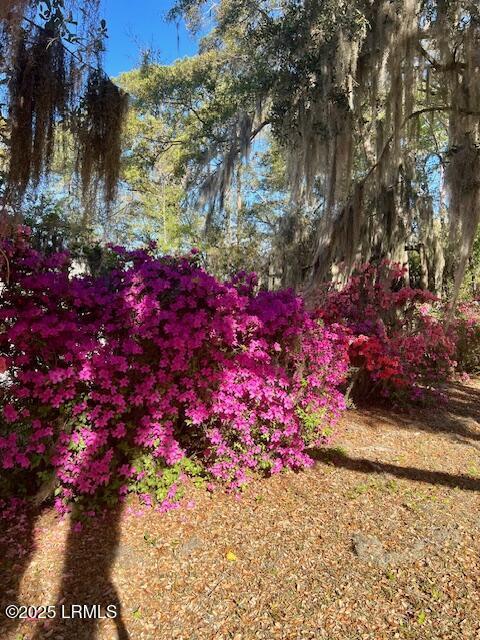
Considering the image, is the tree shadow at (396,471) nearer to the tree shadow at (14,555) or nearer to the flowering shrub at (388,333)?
the flowering shrub at (388,333)

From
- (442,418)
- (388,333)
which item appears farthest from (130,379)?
(442,418)

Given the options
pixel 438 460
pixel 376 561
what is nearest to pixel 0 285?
pixel 376 561

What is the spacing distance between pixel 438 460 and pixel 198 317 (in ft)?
8.84

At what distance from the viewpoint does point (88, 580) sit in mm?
2299

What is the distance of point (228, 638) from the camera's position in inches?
78.5

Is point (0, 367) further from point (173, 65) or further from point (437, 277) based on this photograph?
point (173, 65)

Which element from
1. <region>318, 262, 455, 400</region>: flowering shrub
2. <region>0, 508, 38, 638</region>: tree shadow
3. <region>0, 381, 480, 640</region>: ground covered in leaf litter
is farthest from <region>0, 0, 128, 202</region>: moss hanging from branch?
<region>318, 262, 455, 400</region>: flowering shrub

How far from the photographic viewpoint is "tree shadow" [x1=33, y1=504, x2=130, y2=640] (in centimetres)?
202

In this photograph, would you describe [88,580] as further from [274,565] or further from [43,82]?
[43,82]

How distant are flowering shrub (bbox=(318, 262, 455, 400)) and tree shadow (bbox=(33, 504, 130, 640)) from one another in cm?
308

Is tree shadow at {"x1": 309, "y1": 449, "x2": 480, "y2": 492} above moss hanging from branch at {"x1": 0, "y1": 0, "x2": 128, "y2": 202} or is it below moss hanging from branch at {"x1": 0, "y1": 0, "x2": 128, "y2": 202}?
below

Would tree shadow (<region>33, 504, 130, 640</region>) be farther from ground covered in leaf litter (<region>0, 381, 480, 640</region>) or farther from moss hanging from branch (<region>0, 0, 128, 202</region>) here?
moss hanging from branch (<region>0, 0, 128, 202</region>)

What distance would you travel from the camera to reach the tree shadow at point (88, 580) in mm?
2018

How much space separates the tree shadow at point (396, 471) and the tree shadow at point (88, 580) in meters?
1.92
